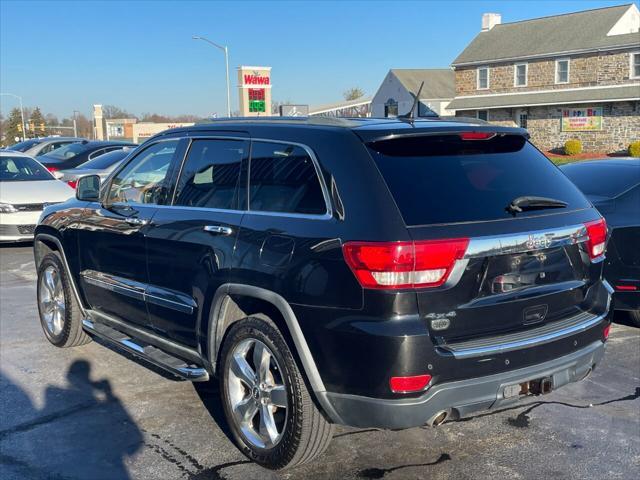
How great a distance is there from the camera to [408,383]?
308cm

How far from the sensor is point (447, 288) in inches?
123

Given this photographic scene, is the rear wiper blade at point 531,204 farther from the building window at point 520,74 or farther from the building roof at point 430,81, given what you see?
the building roof at point 430,81

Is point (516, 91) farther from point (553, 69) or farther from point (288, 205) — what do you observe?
point (288, 205)

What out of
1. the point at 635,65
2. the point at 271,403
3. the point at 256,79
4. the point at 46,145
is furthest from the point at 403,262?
the point at 635,65

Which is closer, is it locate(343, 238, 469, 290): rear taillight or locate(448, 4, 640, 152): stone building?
locate(343, 238, 469, 290): rear taillight

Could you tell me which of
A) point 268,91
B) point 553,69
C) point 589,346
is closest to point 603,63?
point 553,69

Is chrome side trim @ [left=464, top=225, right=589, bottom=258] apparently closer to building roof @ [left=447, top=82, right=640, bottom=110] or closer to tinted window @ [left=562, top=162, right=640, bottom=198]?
tinted window @ [left=562, top=162, right=640, bottom=198]

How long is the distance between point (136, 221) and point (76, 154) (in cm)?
1396

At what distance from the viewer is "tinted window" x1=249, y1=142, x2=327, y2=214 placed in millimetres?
3520

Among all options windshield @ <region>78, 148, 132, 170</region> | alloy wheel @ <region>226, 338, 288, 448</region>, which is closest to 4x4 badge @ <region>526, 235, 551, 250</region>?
alloy wheel @ <region>226, 338, 288, 448</region>

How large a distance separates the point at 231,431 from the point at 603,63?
134 feet

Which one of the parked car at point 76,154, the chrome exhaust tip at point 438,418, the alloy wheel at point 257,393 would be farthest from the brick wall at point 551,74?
the chrome exhaust tip at point 438,418

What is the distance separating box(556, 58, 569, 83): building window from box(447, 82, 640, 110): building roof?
2.18 feet

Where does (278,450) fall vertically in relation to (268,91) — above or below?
below
